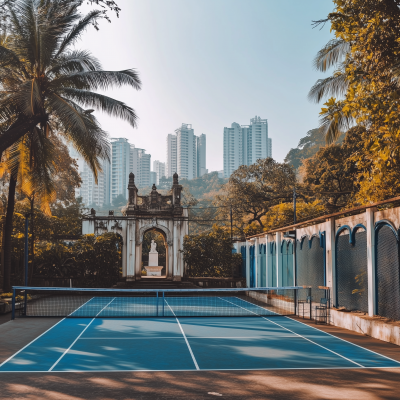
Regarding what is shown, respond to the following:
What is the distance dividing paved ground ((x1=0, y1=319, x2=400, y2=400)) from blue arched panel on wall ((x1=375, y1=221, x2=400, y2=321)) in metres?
3.23

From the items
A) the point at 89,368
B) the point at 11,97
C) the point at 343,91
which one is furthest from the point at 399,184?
the point at 11,97

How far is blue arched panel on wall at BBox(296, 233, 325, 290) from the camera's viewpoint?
16.3m

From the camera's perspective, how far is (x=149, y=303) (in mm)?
22328

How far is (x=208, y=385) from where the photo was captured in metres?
7.29

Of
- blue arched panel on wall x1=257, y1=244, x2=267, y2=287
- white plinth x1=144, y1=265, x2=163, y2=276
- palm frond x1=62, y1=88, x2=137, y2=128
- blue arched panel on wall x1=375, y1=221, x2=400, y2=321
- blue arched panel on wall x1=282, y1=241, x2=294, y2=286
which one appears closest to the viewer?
blue arched panel on wall x1=375, y1=221, x2=400, y2=321

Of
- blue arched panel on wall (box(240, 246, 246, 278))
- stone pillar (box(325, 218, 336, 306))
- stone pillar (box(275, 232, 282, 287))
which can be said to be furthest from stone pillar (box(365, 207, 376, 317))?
blue arched panel on wall (box(240, 246, 246, 278))

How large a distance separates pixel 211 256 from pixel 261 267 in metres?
6.34

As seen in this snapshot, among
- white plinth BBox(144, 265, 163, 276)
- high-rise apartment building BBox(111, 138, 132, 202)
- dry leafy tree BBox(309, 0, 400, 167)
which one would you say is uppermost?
high-rise apartment building BBox(111, 138, 132, 202)

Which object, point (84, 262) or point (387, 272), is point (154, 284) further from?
point (387, 272)

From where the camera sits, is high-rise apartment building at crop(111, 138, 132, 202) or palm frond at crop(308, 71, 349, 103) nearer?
palm frond at crop(308, 71, 349, 103)

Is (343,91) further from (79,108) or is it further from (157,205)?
(157,205)

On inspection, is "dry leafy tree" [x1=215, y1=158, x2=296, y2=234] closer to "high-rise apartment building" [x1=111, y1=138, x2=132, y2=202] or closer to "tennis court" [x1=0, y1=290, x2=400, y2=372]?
"tennis court" [x1=0, y1=290, x2=400, y2=372]

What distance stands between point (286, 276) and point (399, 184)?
21.8 ft

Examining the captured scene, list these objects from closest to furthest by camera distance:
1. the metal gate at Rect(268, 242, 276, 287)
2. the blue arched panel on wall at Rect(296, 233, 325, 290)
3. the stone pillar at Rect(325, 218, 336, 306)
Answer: the stone pillar at Rect(325, 218, 336, 306)
the blue arched panel on wall at Rect(296, 233, 325, 290)
the metal gate at Rect(268, 242, 276, 287)
